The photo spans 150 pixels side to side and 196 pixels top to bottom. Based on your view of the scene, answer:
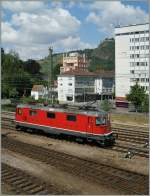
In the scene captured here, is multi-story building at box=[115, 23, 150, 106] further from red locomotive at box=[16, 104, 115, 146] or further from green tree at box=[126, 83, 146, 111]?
red locomotive at box=[16, 104, 115, 146]

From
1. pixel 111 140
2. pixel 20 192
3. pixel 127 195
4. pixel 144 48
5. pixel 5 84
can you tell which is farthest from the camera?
pixel 144 48

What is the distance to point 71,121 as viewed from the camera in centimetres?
2778

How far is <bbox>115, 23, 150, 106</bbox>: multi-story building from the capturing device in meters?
83.9

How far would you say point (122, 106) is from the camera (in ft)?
274

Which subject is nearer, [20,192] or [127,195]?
[127,195]

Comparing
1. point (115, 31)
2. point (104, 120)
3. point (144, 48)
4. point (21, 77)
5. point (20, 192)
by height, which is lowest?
point (20, 192)

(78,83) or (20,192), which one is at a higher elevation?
(78,83)

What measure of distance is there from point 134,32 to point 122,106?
19.9 metres

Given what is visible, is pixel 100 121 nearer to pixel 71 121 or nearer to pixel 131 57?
pixel 71 121

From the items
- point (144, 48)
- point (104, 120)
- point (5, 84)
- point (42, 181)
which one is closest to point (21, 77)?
point (5, 84)

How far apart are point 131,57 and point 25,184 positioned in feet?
242

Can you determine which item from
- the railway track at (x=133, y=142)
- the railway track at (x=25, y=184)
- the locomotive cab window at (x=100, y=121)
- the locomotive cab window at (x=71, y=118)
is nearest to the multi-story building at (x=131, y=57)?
the railway track at (x=133, y=142)

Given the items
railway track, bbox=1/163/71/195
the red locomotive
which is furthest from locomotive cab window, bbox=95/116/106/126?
railway track, bbox=1/163/71/195

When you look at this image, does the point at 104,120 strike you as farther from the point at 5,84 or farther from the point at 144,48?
the point at 144,48
